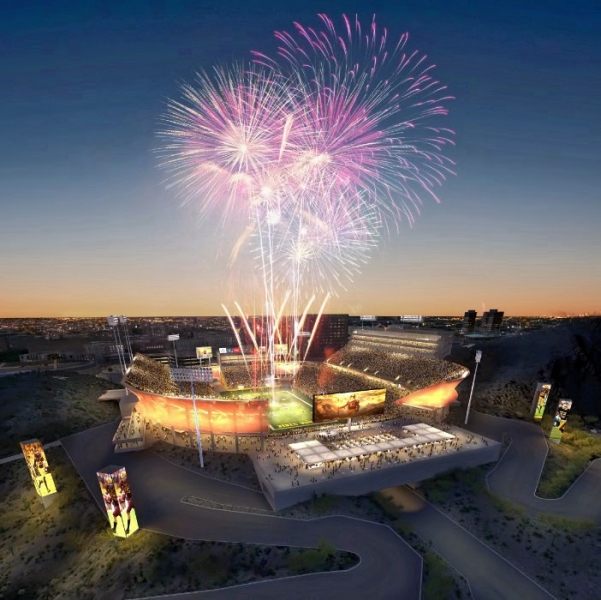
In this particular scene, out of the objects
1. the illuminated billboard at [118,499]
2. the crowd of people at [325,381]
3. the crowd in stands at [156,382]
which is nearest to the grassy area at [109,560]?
the illuminated billboard at [118,499]

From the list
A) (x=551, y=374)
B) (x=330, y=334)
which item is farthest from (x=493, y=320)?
(x=551, y=374)

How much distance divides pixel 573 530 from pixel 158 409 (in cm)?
4163

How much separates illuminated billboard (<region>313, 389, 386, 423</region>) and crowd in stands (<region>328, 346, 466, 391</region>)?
1001cm

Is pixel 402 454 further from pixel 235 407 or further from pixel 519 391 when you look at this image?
pixel 519 391

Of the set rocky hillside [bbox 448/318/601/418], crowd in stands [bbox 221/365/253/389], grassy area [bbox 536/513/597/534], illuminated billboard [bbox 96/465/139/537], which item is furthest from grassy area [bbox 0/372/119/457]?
rocky hillside [bbox 448/318/601/418]

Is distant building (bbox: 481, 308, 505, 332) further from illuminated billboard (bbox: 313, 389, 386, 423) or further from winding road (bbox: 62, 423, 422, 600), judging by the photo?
winding road (bbox: 62, 423, 422, 600)

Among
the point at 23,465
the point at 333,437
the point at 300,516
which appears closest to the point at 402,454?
the point at 333,437

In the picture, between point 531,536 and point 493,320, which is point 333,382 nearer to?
point 531,536

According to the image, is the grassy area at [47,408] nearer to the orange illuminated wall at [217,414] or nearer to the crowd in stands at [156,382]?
the crowd in stands at [156,382]

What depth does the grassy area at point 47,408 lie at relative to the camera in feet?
142

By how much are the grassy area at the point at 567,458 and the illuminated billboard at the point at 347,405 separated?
1780cm

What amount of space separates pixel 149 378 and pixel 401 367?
4123 cm

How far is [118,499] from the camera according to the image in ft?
79.2

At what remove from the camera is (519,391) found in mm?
59719
